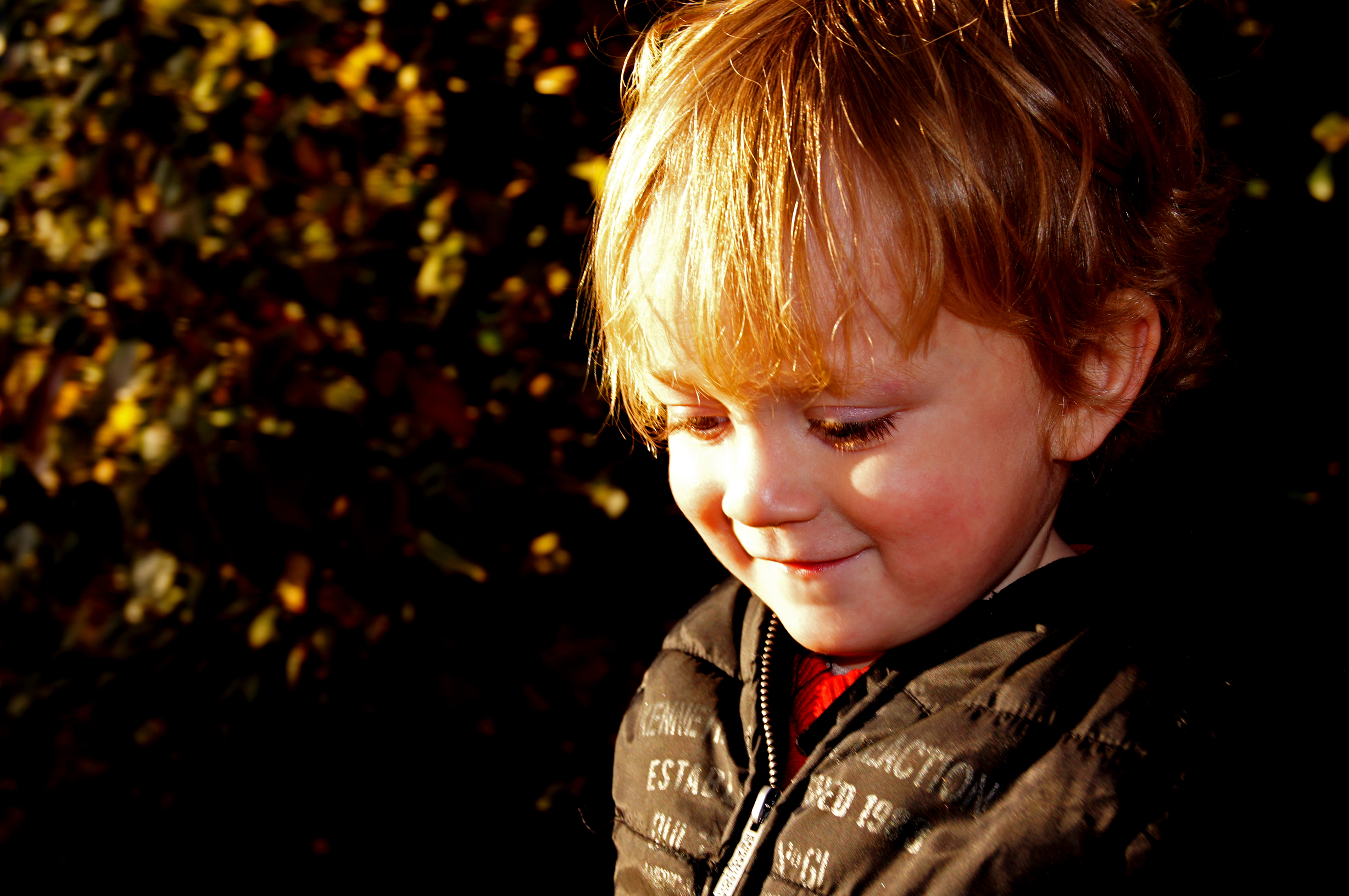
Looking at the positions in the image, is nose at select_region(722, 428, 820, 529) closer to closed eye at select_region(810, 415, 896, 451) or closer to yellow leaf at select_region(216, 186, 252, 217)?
closed eye at select_region(810, 415, 896, 451)

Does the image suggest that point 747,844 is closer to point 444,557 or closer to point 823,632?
point 823,632

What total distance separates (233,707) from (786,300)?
102cm

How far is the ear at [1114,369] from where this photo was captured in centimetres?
77

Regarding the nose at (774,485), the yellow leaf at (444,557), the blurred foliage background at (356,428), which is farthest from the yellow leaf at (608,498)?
the nose at (774,485)

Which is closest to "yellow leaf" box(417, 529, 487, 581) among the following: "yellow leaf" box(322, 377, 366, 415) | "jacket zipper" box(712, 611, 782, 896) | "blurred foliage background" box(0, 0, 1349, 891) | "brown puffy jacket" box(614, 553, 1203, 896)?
"blurred foliage background" box(0, 0, 1349, 891)

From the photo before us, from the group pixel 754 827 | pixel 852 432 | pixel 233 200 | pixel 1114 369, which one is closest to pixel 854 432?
pixel 852 432

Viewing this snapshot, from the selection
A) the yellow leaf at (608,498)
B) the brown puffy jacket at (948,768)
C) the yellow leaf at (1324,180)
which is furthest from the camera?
the yellow leaf at (608,498)

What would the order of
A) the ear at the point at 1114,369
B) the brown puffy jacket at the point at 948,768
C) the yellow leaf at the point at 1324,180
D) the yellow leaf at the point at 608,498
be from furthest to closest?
the yellow leaf at the point at 608,498
the yellow leaf at the point at 1324,180
the ear at the point at 1114,369
the brown puffy jacket at the point at 948,768

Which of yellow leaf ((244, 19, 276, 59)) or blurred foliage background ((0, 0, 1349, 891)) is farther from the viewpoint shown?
yellow leaf ((244, 19, 276, 59))

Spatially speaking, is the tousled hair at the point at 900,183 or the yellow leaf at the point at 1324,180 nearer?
the tousled hair at the point at 900,183

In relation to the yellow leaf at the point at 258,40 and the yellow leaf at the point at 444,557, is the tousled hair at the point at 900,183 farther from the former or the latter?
the yellow leaf at the point at 258,40

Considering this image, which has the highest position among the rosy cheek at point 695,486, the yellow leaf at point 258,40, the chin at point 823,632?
the yellow leaf at point 258,40

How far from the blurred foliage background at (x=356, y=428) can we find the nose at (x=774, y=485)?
49 centimetres

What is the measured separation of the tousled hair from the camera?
2.24 feet
